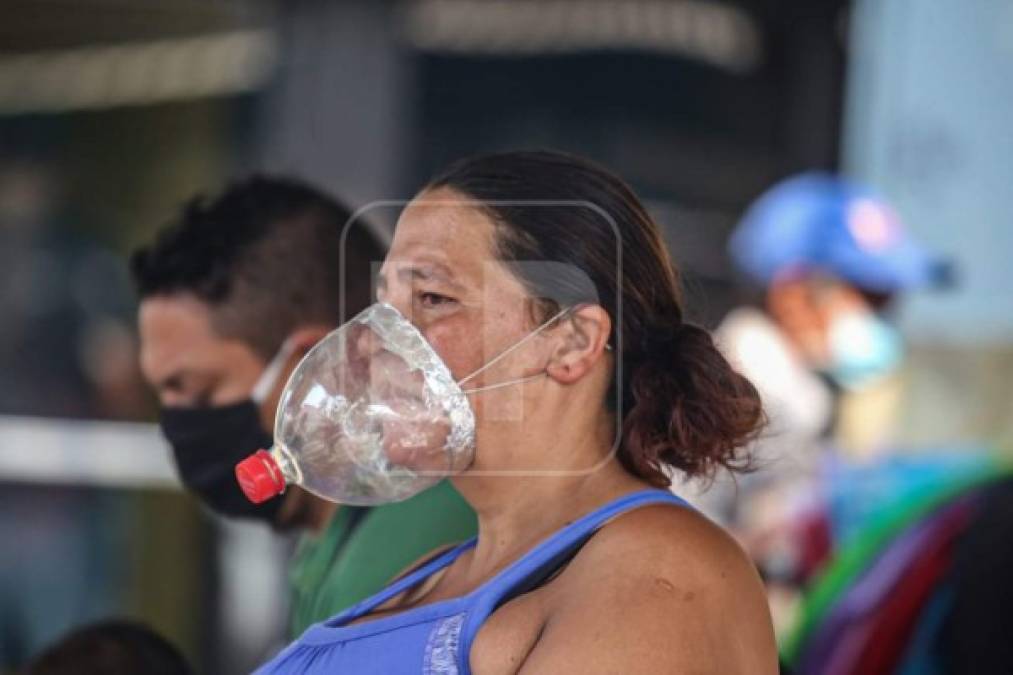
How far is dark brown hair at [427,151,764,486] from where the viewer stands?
1688 millimetres

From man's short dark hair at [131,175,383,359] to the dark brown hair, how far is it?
0.71m

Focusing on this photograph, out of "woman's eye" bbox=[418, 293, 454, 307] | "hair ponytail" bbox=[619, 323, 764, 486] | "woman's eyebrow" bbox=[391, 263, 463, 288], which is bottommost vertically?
"hair ponytail" bbox=[619, 323, 764, 486]

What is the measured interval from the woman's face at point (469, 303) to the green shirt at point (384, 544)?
47 centimetres

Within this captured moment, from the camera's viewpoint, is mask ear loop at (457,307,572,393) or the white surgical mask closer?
mask ear loop at (457,307,572,393)

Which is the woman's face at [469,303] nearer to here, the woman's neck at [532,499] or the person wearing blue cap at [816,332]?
the woman's neck at [532,499]

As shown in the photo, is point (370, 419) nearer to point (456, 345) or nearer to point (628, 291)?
point (456, 345)

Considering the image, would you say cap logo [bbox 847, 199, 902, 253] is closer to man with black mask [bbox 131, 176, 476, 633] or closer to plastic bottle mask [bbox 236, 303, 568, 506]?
man with black mask [bbox 131, 176, 476, 633]

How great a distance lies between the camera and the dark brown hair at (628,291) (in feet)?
5.54

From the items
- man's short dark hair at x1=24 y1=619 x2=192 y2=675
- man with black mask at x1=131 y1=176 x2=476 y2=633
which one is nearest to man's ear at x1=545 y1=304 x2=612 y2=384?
man with black mask at x1=131 y1=176 x2=476 y2=633

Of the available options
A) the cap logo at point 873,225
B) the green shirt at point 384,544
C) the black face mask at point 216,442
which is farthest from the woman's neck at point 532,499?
the cap logo at point 873,225

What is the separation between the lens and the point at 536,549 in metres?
1.65

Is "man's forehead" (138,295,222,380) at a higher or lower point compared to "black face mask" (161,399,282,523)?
higher

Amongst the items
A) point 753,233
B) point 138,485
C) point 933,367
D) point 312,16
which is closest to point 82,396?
point 138,485

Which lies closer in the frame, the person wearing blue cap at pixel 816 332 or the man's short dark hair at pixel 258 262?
the man's short dark hair at pixel 258 262
